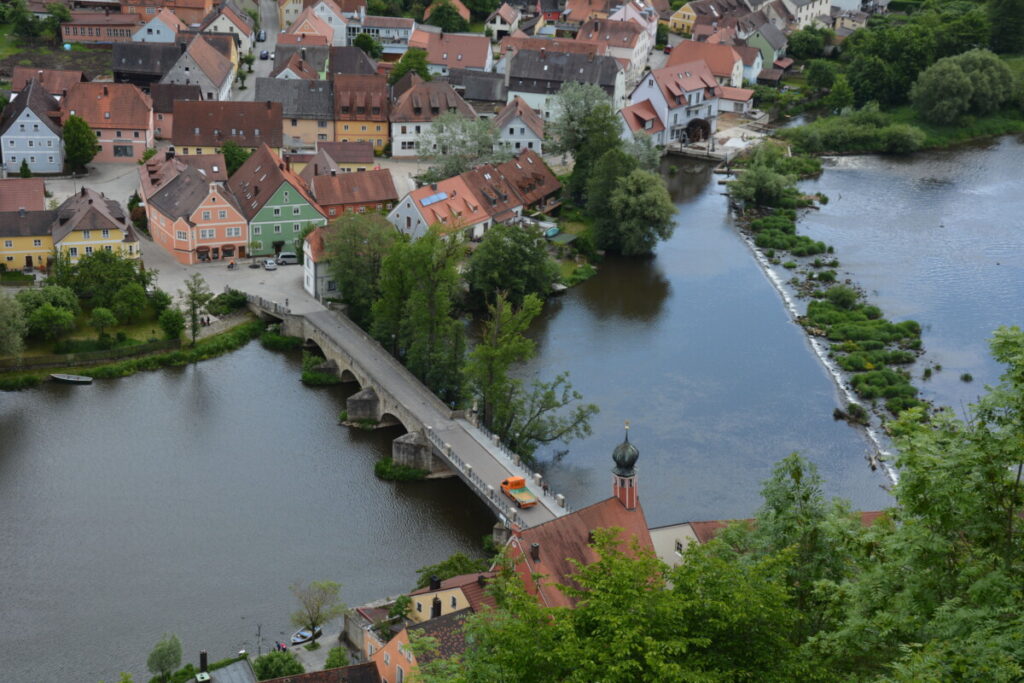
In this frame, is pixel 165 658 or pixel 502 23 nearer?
pixel 165 658

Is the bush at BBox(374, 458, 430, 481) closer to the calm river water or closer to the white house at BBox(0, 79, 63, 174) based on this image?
the calm river water

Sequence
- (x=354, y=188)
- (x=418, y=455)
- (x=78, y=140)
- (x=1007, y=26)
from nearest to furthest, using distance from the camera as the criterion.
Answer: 1. (x=418, y=455)
2. (x=354, y=188)
3. (x=78, y=140)
4. (x=1007, y=26)

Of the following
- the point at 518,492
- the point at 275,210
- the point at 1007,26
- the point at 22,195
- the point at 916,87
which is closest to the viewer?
the point at 518,492

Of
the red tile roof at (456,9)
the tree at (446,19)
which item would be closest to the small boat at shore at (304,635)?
the tree at (446,19)

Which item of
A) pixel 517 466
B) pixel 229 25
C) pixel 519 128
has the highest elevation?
pixel 229 25

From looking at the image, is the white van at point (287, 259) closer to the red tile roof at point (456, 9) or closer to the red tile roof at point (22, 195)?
the red tile roof at point (22, 195)

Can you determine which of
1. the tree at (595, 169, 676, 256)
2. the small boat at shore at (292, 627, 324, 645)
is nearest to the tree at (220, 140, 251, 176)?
the tree at (595, 169, 676, 256)

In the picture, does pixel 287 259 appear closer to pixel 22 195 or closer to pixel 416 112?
pixel 22 195

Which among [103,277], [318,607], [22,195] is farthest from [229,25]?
[318,607]
